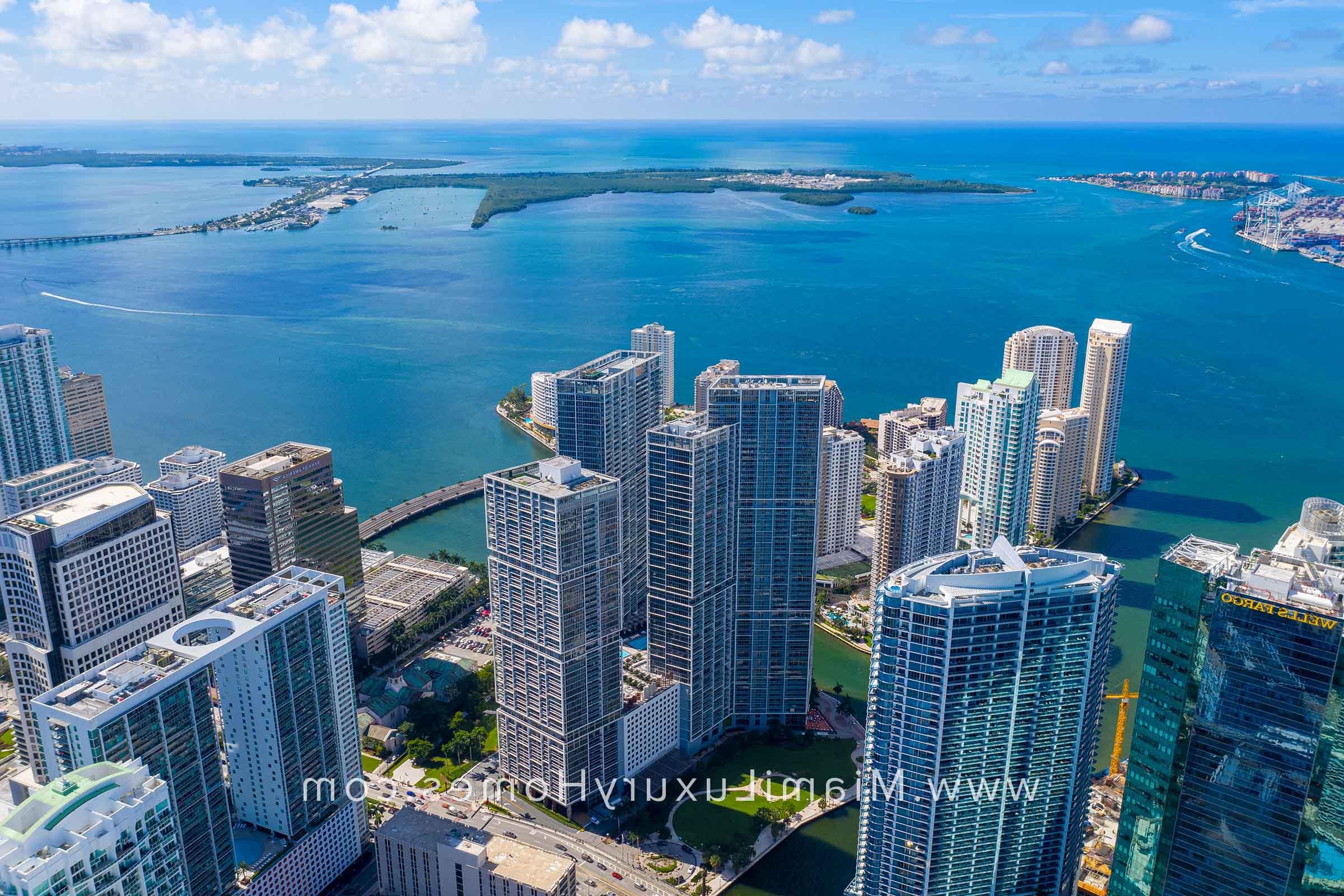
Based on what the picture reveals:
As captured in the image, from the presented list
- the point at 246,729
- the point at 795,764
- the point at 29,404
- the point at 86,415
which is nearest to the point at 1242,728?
the point at 795,764

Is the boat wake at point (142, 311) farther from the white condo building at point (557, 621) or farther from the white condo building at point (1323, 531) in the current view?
the white condo building at point (1323, 531)

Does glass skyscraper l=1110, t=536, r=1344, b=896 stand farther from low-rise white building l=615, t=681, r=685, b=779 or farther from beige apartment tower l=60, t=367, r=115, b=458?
beige apartment tower l=60, t=367, r=115, b=458

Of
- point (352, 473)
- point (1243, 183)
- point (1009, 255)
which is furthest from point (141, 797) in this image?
point (1243, 183)

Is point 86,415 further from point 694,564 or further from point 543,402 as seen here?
→ point 694,564

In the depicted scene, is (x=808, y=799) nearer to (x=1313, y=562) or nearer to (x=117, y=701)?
(x=1313, y=562)

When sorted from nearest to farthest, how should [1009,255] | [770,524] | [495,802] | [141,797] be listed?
[141,797] < [495,802] < [770,524] < [1009,255]
